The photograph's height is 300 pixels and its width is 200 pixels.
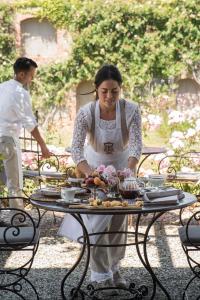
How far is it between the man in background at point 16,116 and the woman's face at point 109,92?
1916mm

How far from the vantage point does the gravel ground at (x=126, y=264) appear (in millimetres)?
4750

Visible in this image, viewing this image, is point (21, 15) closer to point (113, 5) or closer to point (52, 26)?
point (52, 26)

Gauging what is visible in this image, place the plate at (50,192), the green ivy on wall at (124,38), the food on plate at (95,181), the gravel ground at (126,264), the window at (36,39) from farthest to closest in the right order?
1. the window at (36,39)
2. the green ivy on wall at (124,38)
3. the gravel ground at (126,264)
4. the plate at (50,192)
5. the food on plate at (95,181)

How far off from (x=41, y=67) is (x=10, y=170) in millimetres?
6484

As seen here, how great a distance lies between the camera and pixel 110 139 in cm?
458

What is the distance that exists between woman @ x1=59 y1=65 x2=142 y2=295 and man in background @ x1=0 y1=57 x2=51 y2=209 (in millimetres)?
1734

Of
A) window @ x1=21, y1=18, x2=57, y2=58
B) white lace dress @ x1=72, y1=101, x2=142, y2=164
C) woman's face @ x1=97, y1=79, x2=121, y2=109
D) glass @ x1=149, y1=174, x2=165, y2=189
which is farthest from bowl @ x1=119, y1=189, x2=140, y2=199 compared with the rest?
window @ x1=21, y1=18, x2=57, y2=58

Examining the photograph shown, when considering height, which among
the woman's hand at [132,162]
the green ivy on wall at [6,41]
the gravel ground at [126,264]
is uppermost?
the green ivy on wall at [6,41]

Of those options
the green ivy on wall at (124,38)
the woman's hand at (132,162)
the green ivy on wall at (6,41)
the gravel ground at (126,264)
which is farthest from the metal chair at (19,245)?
the green ivy on wall at (124,38)

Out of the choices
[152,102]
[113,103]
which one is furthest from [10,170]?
[152,102]

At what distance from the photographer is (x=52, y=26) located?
13023mm

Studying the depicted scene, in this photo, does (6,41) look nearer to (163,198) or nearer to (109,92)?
(109,92)

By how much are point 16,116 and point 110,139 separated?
6.54ft

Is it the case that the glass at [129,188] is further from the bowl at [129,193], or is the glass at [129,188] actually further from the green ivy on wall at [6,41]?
the green ivy on wall at [6,41]
